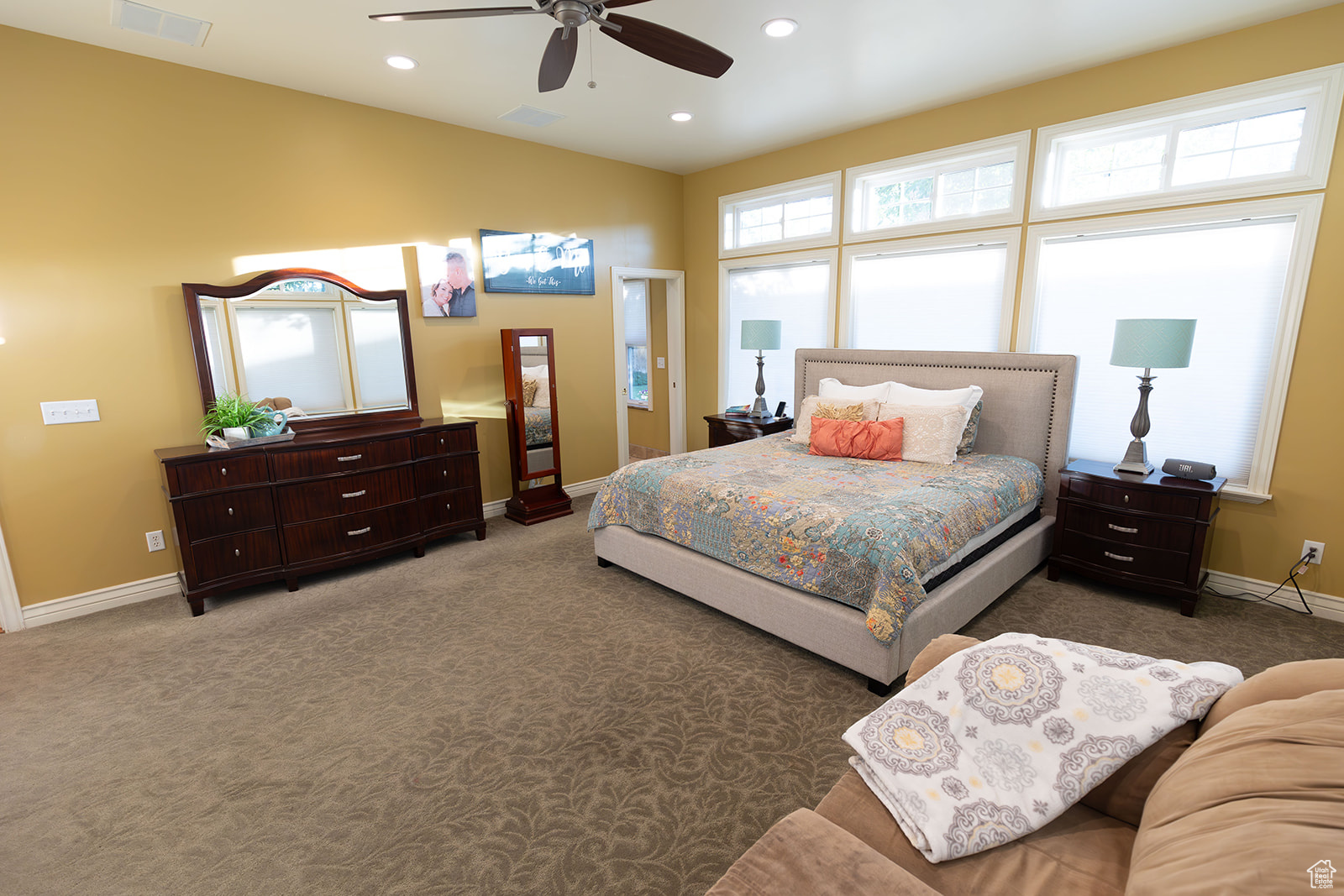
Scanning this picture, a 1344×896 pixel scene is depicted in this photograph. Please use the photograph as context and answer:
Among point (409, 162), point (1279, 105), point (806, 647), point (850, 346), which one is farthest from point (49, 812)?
point (1279, 105)

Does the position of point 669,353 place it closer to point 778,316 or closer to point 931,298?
point 778,316

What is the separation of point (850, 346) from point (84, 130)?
16.3ft

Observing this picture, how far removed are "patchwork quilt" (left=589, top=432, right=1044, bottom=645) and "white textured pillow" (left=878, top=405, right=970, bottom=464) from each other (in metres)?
0.09

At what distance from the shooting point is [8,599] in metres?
3.13

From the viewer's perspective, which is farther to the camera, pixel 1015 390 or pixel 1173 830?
pixel 1015 390

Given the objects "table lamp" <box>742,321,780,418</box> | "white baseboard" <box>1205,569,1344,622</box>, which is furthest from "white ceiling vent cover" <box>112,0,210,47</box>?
"white baseboard" <box>1205,569,1344,622</box>

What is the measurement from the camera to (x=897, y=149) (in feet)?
14.3

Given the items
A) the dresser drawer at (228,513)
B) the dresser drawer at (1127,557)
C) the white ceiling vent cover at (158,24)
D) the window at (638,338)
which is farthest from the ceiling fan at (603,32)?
the window at (638,338)

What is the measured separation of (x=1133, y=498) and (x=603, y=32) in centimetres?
347

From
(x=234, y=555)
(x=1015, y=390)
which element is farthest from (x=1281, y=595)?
(x=234, y=555)

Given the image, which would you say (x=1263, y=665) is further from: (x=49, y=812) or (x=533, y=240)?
(x=533, y=240)

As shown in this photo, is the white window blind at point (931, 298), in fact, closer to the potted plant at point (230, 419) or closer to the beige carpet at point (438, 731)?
the beige carpet at point (438, 731)

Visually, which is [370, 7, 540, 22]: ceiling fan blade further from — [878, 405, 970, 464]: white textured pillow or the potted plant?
[878, 405, 970, 464]: white textured pillow

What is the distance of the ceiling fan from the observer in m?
2.18
